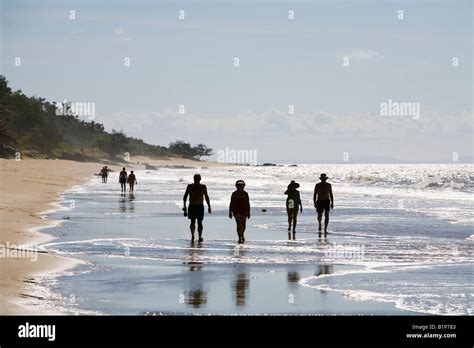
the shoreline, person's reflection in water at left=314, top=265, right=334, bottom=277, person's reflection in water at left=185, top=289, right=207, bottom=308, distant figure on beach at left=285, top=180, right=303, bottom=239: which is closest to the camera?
the shoreline

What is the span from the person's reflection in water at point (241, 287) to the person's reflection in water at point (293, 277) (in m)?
0.71

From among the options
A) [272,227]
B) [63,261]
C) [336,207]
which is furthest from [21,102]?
[63,261]

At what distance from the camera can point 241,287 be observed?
15273 mm

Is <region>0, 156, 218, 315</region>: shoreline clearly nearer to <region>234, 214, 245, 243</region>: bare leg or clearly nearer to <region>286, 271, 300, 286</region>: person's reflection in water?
<region>286, 271, 300, 286</region>: person's reflection in water

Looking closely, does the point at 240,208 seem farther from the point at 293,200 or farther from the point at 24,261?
the point at 24,261

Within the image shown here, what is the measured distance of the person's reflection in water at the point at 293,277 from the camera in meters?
15.9

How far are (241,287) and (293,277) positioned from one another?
1.61 metres

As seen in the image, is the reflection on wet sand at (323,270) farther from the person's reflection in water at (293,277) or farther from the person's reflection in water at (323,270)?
the person's reflection in water at (293,277)

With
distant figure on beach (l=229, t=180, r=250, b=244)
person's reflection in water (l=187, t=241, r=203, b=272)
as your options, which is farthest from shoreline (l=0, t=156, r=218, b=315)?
distant figure on beach (l=229, t=180, r=250, b=244)

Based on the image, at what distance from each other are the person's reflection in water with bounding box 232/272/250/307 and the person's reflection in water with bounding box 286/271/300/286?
71cm

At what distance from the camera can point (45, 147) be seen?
146m

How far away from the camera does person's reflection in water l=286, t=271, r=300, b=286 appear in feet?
52.3
